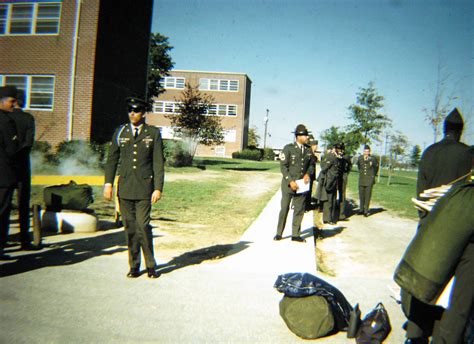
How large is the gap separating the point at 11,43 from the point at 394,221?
20.2 metres

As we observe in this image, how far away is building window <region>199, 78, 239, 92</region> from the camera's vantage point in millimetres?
55625

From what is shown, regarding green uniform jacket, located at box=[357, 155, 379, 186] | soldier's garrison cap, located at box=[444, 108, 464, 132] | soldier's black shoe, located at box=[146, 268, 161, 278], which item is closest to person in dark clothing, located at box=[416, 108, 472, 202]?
soldier's garrison cap, located at box=[444, 108, 464, 132]

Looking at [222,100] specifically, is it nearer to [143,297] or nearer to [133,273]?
[133,273]

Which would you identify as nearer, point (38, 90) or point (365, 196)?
point (365, 196)

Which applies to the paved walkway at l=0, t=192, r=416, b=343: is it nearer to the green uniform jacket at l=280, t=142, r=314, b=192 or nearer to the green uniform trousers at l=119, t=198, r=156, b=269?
the green uniform trousers at l=119, t=198, r=156, b=269

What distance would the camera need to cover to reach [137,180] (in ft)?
15.1

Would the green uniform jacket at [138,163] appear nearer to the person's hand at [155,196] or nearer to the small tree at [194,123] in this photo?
the person's hand at [155,196]

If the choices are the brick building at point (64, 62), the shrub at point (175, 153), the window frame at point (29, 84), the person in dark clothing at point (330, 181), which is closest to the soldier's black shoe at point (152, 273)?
the person in dark clothing at point (330, 181)

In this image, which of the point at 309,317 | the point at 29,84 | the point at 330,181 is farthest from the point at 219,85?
the point at 309,317

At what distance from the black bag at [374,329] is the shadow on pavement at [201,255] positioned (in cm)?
271

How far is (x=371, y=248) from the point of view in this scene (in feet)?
24.3

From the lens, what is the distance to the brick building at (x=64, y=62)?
18.1 meters

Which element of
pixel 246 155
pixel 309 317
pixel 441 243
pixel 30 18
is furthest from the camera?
pixel 246 155

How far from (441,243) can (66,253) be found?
17.2ft
